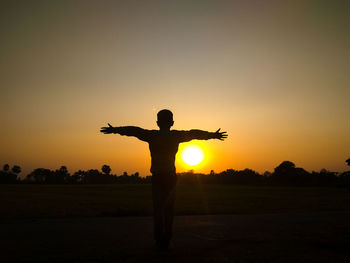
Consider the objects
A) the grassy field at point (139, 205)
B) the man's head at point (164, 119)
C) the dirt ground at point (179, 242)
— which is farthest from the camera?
the grassy field at point (139, 205)

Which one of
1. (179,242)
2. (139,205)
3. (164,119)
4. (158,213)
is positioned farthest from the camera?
(139,205)

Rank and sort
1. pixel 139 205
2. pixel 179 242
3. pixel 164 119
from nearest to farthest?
1. pixel 164 119
2. pixel 179 242
3. pixel 139 205

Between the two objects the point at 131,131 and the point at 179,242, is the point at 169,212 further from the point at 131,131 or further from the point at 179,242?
the point at 131,131

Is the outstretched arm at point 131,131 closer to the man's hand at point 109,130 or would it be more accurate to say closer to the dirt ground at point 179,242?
the man's hand at point 109,130

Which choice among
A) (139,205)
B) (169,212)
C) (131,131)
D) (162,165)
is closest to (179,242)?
(169,212)

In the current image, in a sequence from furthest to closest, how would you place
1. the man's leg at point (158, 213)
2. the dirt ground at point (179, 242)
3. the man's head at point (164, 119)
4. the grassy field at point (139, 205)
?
1. the grassy field at point (139, 205)
2. the man's head at point (164, 119)
3. the man's leg at point (158, 213)
4. the dirt ground at point (179, 242)

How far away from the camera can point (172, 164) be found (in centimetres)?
587

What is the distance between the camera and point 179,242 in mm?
6504

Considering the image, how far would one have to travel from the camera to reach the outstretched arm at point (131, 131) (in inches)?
233

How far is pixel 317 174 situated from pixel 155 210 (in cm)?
9473

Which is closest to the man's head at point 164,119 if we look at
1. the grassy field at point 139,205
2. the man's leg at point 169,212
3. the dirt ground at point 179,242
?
the man's leg at point 169,212

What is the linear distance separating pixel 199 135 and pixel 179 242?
7.24ft

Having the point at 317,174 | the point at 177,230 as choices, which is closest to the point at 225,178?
the point at 317,174

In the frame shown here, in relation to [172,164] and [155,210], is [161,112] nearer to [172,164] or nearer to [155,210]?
[172,164]
